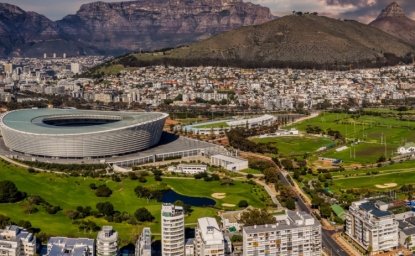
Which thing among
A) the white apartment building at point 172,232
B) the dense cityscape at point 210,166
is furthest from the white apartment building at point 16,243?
the white apartment building at point 172,232

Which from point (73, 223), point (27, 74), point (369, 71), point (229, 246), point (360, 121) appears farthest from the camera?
point (27, 74)

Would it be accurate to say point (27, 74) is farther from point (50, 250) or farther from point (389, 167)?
point (50, 250)

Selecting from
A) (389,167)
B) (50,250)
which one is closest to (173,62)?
(389,167)

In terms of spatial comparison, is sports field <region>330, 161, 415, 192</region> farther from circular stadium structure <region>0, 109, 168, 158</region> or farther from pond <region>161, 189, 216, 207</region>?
circular stadium structure <region>0, 109, 168, 158</region>

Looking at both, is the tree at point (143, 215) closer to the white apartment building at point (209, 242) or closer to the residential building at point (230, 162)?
the white apartment building at point (209, 242)

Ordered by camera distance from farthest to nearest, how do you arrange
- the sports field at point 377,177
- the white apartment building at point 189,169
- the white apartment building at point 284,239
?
the white apartment building at point 189,169, the sports field at point 377,177, the white apartment building at point 284,239

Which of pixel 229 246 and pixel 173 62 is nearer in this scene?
pixel 229 246

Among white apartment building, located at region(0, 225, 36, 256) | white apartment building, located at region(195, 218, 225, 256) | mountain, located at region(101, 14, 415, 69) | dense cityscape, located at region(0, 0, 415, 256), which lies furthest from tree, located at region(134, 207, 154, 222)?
Answer: mountain, located at region(101, 14, 415, 69)

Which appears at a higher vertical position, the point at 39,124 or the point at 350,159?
the point at 39,124
